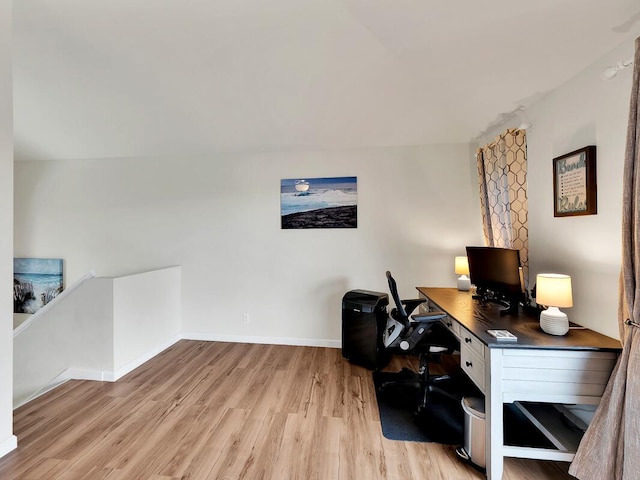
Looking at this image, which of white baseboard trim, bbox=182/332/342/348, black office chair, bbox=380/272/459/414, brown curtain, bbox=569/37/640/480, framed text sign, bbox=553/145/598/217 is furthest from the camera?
white baseboard trim, bbox=182/332/342/348

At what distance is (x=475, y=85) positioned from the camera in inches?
85.2

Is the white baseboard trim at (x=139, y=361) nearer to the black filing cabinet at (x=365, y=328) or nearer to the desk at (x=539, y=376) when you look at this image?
the black filing cabinet at (x=365, y=328)

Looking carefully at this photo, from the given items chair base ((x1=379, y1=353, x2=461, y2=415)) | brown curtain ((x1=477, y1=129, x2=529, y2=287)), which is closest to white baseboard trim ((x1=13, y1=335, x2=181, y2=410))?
chair base ((x1=379, y1=353, x2=461, y2=415))

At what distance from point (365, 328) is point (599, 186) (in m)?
2.02

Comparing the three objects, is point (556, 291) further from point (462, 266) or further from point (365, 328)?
point (365, 328)

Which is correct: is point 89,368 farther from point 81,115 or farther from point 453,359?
point 453,359

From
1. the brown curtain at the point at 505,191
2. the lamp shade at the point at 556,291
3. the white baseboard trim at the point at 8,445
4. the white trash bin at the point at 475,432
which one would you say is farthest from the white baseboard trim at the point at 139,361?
the brown curtain at the point at 505,191

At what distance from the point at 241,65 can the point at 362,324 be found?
2535mm

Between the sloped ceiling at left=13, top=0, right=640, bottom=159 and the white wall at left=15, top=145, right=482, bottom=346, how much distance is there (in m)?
0.30

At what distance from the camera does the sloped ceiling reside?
64.0 inches

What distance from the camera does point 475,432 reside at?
1.57 m

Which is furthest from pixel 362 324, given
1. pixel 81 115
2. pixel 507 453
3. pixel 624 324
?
pixel 81 115

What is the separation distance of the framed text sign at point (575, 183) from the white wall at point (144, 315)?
3630mm

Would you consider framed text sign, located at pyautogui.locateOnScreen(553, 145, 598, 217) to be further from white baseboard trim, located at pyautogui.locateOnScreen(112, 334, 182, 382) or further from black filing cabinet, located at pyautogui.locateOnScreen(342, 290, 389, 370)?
→ white baseboard trim, located at pyautogui.locateOnScreen(112, 334, 182, 382)
